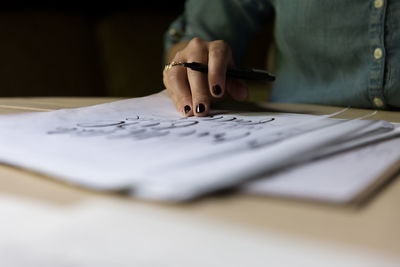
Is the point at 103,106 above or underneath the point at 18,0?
underneath

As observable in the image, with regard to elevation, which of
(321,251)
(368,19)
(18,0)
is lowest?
(321,251)

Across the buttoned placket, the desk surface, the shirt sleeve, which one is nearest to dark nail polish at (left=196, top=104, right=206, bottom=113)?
the desk surface

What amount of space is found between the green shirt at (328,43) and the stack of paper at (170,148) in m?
0.30

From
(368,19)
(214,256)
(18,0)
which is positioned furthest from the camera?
(18,0)

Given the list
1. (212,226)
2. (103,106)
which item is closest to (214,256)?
(212,226)

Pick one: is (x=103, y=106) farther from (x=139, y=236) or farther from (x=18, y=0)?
(x=18, y=0)

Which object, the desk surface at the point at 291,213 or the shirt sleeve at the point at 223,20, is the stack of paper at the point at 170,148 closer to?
the desk surface at the point at 291,213

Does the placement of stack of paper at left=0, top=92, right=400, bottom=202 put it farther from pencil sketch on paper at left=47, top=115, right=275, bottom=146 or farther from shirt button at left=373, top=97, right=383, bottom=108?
shirt button at left=373, top=97, right=383, bottom=108

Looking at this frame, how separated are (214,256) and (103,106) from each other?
11.2 inches

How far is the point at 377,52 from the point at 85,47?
0.87 meters

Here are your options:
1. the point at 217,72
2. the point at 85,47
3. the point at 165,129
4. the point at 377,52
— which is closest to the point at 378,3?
the point at 377,52

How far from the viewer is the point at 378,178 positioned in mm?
178

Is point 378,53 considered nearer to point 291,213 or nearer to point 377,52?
point 377,52

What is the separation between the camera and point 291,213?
0.47 feet
